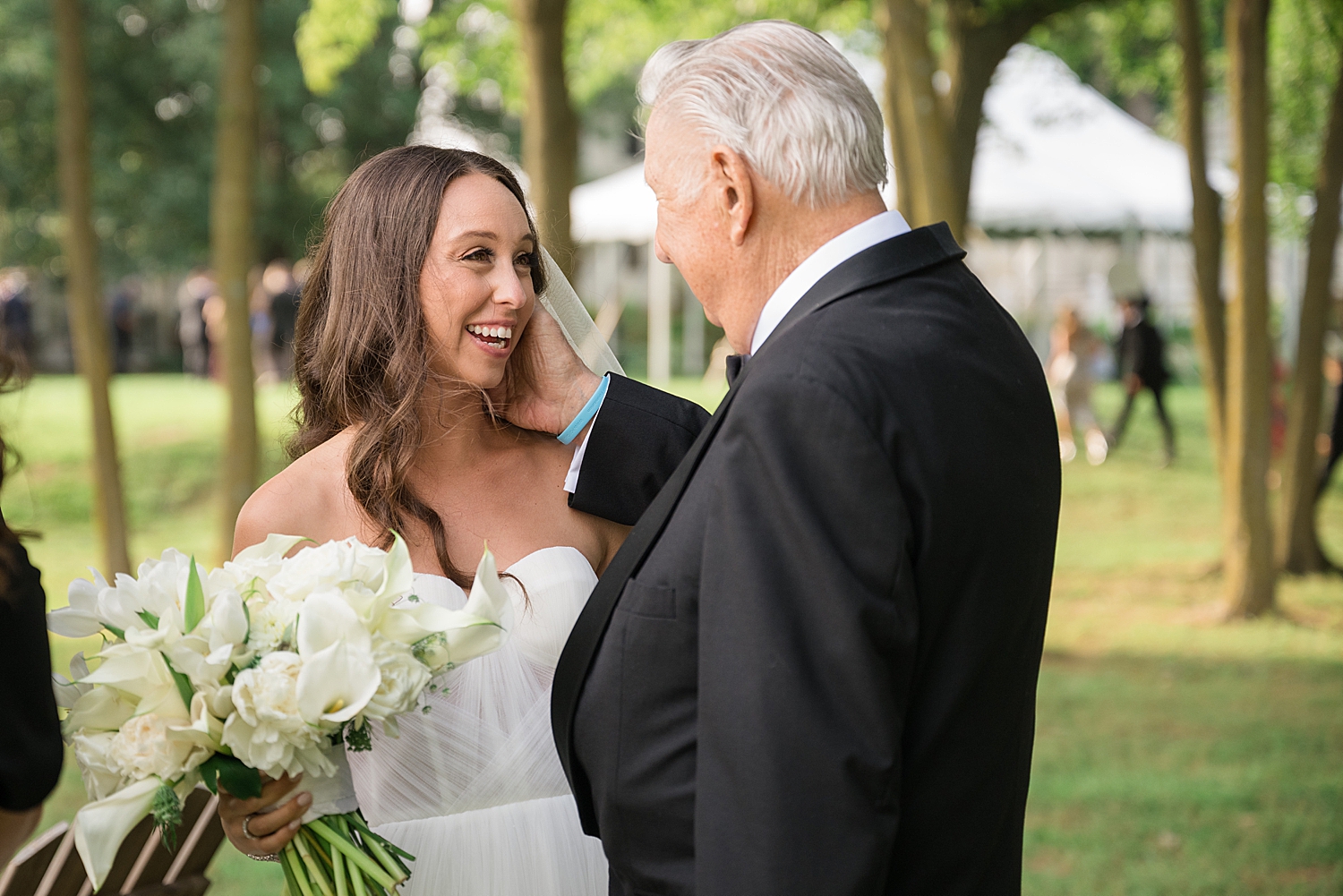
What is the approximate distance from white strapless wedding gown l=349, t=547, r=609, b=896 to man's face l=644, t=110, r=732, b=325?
3.34ft

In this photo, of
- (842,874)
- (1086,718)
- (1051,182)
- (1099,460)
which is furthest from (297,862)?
(1051,182)

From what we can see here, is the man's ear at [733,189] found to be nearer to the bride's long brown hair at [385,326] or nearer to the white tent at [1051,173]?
the bride's long brown hair at [385,326]

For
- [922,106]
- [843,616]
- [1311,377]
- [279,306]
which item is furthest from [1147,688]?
[279,306]

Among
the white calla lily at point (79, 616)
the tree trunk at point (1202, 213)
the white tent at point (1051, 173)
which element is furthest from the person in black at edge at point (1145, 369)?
the white calla lily at point (79, 616)

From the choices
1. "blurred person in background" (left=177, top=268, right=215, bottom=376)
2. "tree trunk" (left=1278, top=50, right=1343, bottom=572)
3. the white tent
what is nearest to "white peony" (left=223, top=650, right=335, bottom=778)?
"tree trunk" (left=1278, top=50, right=1343, bottom=572)

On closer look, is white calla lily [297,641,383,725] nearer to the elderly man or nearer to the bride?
the elderly man

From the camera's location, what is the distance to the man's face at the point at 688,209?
1949 millimetres

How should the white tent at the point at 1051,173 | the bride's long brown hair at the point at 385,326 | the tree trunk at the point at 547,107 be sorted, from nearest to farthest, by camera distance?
1. the bride's long brown hair at the point at 385,326
2. the tree trunk at the point at 547,107
3. the white tent at the point at 1051,173

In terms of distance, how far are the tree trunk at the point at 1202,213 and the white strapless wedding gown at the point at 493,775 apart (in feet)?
23.2

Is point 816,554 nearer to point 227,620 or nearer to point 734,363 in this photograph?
point 734,363

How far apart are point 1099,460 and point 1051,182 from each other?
549 centimetres

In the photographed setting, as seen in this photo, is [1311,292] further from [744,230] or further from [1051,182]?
[1051,182]

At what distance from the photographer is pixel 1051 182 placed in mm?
19781

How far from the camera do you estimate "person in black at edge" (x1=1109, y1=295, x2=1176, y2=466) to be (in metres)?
16.2
